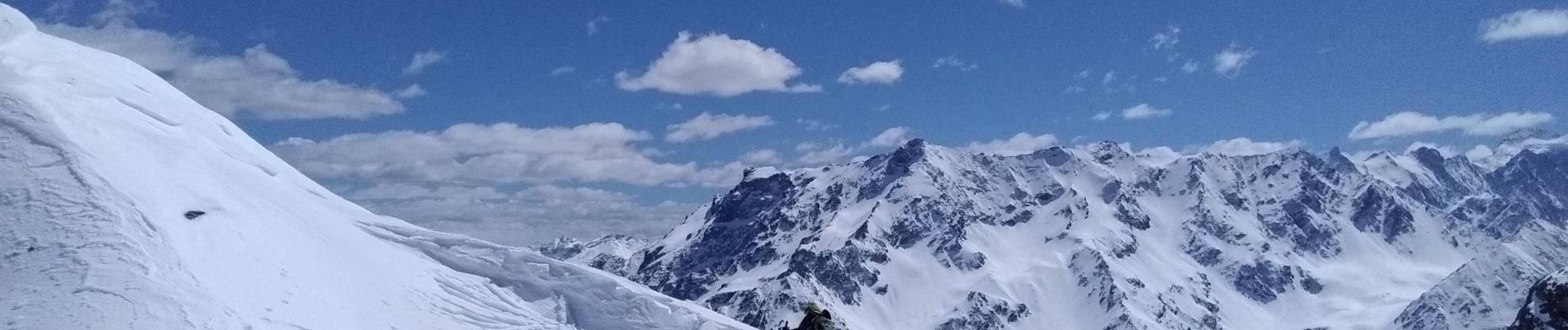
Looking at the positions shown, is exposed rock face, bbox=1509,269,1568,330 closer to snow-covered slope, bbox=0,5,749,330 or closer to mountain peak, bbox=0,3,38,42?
snow-covered slope, bbox=0,5,749,330

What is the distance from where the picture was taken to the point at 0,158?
3509cm

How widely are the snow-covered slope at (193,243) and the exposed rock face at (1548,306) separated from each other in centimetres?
3085

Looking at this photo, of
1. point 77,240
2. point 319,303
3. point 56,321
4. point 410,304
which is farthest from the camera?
point 410,304

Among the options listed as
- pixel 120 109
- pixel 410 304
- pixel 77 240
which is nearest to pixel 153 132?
pixel 120 109

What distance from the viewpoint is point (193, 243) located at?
3500 cm

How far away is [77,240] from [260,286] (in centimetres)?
488

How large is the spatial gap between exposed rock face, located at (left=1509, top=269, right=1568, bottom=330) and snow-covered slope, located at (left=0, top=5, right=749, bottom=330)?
3085 cm

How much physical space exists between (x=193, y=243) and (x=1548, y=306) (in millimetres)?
47101

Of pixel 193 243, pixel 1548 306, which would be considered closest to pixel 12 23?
pixel 193 243

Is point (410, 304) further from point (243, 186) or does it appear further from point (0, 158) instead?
point (0, 158)

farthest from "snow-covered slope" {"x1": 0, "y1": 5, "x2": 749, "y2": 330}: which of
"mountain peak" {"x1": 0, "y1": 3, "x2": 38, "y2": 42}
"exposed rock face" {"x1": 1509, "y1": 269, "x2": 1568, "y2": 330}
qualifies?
"exposed rock face" {"x1": 1509, "y1": 269, "x2": 1568, "y2": 330}

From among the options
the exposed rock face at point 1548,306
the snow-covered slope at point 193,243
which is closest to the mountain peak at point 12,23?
the snow-covered slope at point 193,243

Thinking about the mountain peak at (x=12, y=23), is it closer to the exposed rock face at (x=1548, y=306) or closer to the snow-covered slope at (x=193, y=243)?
the snow-covered slope at (x=193, y=243)

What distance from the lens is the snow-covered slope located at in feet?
105
